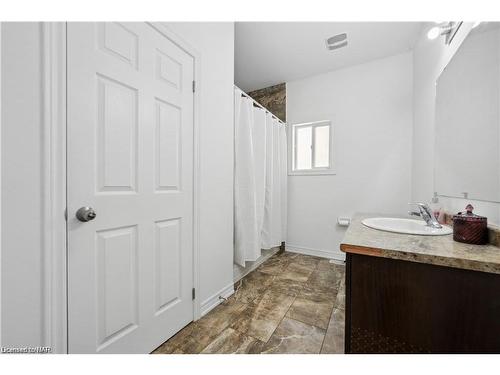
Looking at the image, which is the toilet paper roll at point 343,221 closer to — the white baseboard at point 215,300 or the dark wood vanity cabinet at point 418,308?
the white baseboard at point 215,300

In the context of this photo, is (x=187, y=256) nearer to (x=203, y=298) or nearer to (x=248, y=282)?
(x=203, y=298)

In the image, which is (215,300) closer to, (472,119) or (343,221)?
(343,221)

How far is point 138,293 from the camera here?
108 cm

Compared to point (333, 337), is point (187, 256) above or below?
above

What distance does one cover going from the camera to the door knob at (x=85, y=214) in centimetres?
85

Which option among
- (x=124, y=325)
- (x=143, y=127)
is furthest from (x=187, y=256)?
(x=143, y=127)

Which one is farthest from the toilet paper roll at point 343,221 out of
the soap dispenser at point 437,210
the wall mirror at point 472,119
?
the wall mirror at point 472,119

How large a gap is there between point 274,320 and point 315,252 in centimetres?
150

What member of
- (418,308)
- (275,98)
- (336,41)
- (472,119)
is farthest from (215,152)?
(275,98)

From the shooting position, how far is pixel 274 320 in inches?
57.1

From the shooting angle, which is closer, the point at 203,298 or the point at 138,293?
the point at 138,293

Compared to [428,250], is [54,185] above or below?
above
